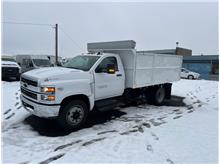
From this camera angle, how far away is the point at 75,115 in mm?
4836

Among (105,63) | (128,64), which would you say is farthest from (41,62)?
(105,63)

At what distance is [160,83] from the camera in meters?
7.76

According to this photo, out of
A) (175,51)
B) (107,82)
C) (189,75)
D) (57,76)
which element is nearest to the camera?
(57,76)

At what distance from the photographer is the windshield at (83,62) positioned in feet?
17.6

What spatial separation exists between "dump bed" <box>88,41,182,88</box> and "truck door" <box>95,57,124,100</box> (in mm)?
385

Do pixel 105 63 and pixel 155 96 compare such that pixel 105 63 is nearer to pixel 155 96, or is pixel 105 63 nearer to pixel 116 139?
pixel 116 139

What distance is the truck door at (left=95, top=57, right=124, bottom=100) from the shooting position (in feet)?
17.4

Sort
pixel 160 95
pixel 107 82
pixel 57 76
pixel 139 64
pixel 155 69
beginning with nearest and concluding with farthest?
pixel 57 76 → pixel 107 82 → pixel 139 64 → pixel 155 69 → pixel 160 95

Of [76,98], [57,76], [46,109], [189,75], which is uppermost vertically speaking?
[57,76]

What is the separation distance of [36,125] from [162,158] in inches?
132

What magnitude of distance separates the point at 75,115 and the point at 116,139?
1279mm

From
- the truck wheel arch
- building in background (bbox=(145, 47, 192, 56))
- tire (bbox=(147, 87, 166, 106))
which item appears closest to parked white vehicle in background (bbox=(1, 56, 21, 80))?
tire (bbox=(147, 87, 166, 106))

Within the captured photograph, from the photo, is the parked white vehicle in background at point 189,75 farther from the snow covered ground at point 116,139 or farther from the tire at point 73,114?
the tire at point 73,114

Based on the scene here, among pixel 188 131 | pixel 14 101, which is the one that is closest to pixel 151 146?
pixel 188 131
